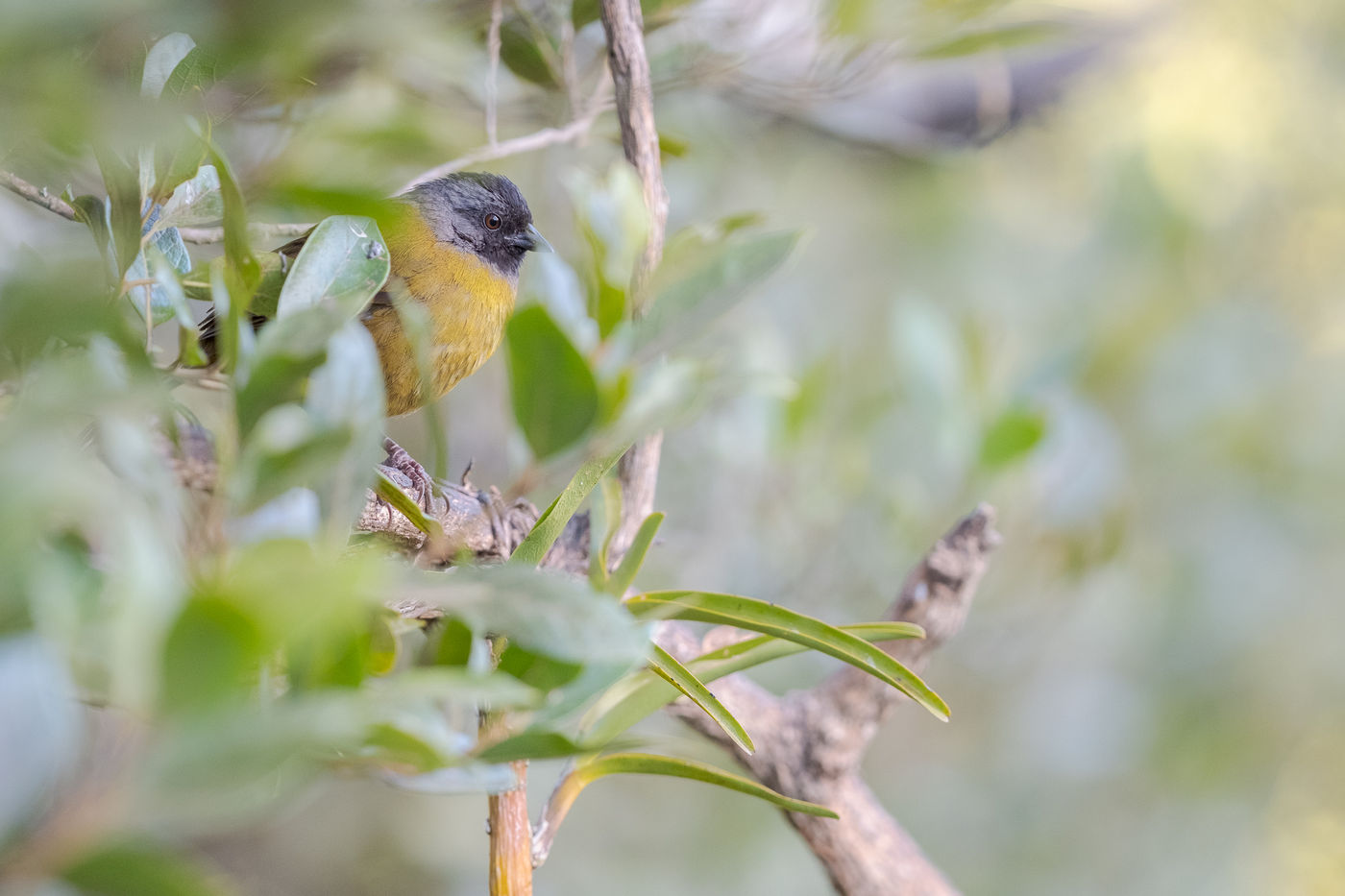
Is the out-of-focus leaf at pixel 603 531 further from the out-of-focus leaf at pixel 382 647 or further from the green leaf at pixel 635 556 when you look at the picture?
the out-of-focus leaf at pixel 382 647

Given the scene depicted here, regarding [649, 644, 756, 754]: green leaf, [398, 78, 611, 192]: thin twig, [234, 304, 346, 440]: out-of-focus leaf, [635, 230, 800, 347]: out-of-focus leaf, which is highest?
Result: [234, 304, 346, 440]: out-of-focus leaf

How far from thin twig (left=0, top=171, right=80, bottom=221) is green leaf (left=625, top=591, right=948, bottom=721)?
2.52 ft

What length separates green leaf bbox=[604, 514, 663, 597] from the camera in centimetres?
124

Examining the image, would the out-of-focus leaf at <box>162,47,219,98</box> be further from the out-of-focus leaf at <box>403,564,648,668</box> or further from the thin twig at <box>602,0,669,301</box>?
the thin twig at <box>602,0,669,301</box>

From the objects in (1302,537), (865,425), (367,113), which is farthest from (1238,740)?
(367,113)

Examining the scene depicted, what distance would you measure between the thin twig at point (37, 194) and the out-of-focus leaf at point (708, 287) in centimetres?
64

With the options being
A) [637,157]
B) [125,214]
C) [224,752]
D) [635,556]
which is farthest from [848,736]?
[224,752]

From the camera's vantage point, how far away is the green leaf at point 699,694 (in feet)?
3.78

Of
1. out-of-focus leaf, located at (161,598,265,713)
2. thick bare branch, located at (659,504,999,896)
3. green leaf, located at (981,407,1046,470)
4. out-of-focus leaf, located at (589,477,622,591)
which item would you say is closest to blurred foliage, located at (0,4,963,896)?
out-of-focus leaf, located at (161,598,265,713)

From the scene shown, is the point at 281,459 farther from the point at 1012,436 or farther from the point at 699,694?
the point at 1012,436

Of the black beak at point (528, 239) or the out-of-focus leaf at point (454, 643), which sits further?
the black beak at point (528, 239)

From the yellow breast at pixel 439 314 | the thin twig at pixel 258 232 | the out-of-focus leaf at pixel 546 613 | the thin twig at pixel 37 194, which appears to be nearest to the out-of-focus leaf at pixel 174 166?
the thin twig at pixel 37 194

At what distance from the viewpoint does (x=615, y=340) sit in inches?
40.0

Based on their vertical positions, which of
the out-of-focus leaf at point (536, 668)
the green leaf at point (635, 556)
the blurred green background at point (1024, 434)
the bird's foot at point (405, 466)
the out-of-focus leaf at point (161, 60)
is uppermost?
the out-of-focus leaf at point (161, 60)
